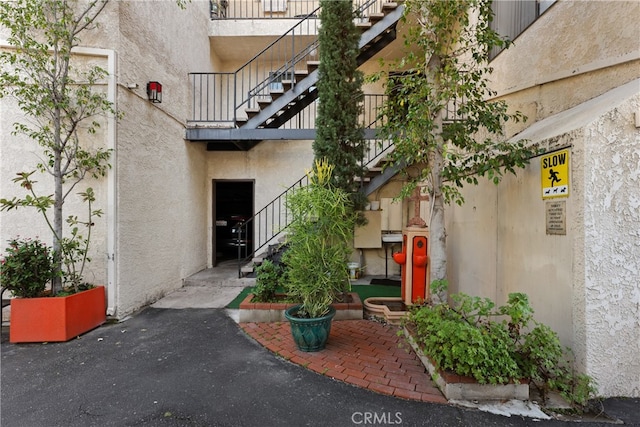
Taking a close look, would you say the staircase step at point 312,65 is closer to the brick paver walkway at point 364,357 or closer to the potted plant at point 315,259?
the potted plant at point 315,259

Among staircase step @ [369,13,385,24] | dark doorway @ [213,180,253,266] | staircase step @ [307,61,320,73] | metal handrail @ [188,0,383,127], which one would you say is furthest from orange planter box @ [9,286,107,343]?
staircase step @ [369,13,385,24]

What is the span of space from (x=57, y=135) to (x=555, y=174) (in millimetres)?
5823

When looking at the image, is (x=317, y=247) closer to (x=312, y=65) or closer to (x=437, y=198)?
(x=437, y=198)

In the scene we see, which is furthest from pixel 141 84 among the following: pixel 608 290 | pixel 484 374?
pixel 608 290

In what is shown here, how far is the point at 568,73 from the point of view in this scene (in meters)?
3.16

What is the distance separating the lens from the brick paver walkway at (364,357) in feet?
8.82

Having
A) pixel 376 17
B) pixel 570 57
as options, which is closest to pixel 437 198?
pixel 570 57

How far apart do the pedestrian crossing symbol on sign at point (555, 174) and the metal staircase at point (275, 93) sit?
3.89 m

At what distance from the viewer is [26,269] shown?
12.1 ft

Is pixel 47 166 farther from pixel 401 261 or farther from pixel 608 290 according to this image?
pixel 608 290

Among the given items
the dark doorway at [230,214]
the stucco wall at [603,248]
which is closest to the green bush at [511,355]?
the stucco wall at [603,248]

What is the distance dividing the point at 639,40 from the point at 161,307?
6.73m

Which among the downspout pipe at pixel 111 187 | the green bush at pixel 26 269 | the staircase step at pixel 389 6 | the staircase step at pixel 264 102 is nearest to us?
the green bush at pixel 26 269

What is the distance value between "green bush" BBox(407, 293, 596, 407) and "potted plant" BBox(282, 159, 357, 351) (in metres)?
1.20
